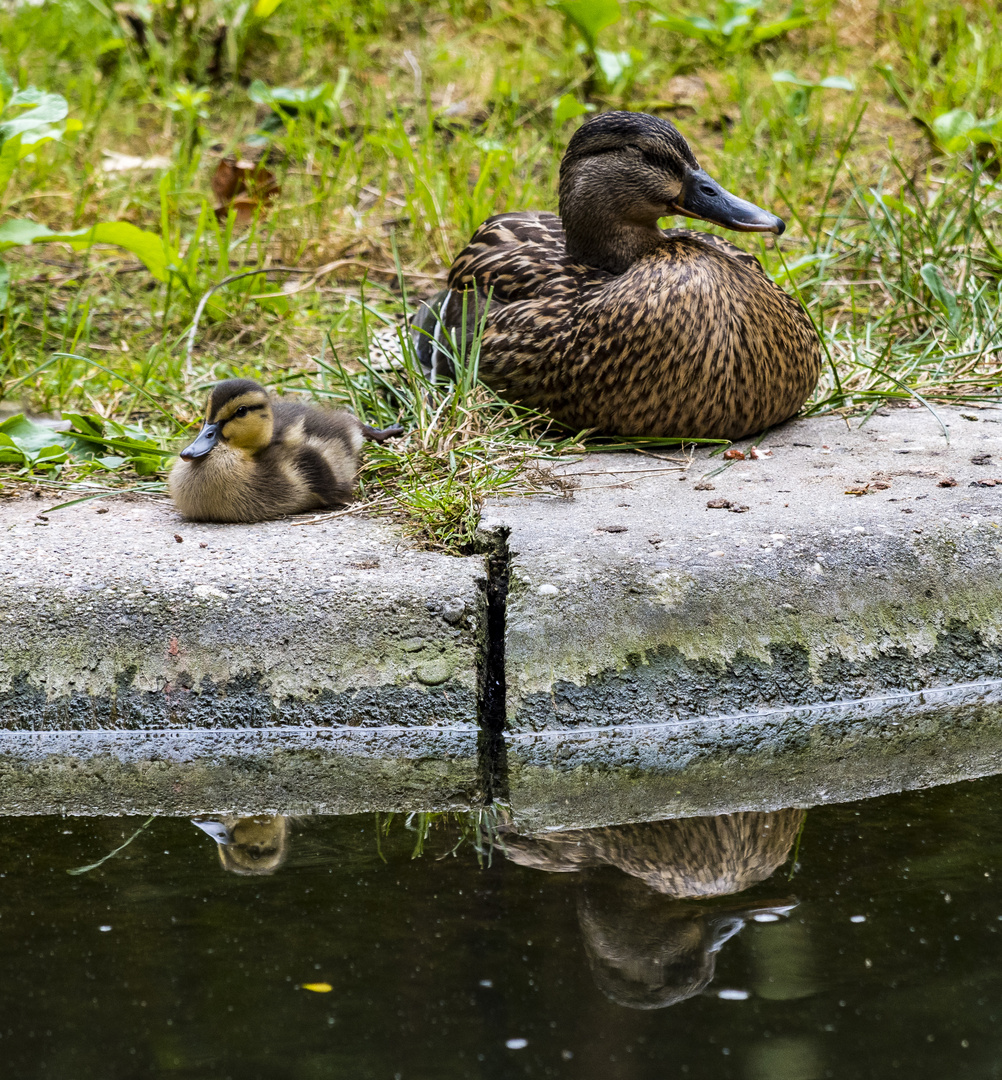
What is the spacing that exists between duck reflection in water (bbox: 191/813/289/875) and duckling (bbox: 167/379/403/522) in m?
1.04

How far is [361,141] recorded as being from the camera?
Answer: 22.8 feet

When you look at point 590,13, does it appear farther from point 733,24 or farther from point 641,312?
point 641,312

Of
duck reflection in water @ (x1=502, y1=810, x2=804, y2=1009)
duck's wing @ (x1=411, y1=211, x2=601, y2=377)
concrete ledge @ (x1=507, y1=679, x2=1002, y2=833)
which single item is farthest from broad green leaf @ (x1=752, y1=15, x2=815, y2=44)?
duck reflection in water @ (x1=502, y1=810, x2=804, y2=1009)

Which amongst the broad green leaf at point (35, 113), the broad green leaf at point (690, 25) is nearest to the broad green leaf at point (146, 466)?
the broad green leaf at point (35, 113)

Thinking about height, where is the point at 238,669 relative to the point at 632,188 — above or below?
below

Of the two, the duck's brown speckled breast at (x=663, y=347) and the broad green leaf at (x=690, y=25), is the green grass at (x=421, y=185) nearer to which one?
the broad green leaf at (x=690, y=25)

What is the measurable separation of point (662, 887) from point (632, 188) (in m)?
2.34

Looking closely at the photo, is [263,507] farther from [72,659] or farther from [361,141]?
[361,141]

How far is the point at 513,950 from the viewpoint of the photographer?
2.08 m

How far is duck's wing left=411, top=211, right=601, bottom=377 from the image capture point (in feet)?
13.5

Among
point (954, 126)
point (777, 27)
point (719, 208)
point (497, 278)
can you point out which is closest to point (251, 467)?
point (497, 278)

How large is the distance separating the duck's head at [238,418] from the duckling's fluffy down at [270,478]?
2cm

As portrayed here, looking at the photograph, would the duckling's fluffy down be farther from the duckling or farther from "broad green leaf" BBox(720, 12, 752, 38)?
"broad green leaf" BBox(720, 12, 752, 38)

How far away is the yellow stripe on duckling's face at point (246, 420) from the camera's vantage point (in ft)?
11.3
